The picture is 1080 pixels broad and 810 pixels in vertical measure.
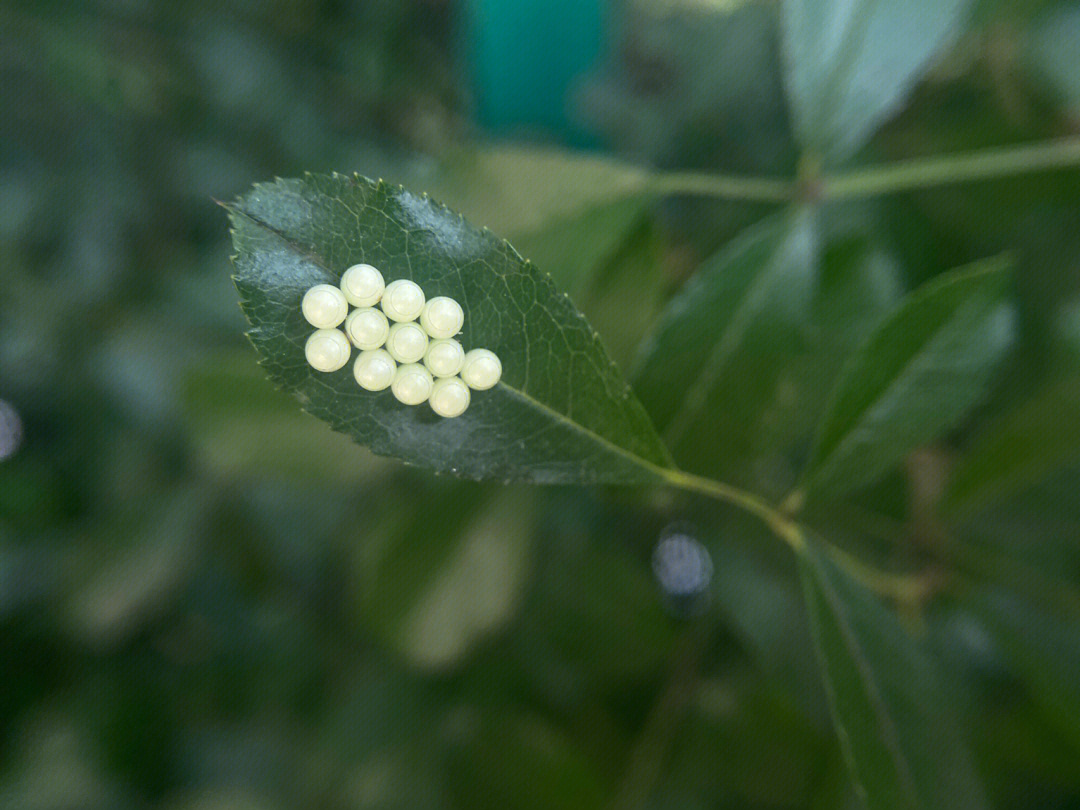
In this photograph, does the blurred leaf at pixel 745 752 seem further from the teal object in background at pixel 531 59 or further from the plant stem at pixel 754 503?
the teal object in background at pixel 531 59

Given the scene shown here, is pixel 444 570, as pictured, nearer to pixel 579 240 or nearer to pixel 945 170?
pixel 579 240

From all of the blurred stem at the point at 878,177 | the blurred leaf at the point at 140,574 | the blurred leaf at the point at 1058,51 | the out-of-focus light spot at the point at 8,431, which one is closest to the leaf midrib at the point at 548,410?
the blurred stem at the point at 878,177

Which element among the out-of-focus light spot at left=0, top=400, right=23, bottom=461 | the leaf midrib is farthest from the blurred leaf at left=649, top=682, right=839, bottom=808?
the out-of-focus light spot at left=0, top=400, right=23, bottom=461

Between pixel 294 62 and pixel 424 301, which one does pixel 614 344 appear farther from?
pixel 294 62

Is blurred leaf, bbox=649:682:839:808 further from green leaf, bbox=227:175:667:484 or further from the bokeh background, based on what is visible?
green leaf, bbox=227:175:667:484

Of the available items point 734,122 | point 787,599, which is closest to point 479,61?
point 734,122

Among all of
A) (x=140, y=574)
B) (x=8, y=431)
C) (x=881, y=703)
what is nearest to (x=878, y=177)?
(x=881, y=703)
